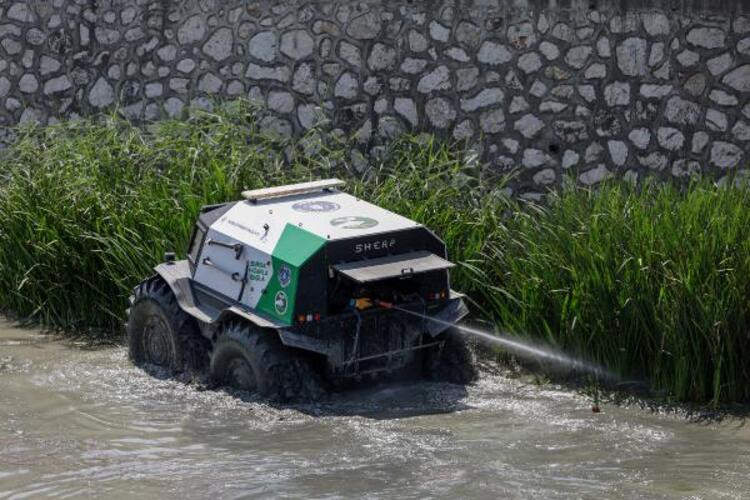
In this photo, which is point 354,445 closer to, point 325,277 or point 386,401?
point 386,401

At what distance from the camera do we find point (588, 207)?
10.7 m

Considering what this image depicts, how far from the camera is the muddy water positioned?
8.03 metres

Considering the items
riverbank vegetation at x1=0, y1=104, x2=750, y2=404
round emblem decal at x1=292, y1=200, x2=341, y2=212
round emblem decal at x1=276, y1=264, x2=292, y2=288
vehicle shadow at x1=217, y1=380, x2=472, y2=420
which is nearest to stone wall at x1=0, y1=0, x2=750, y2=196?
riverbank vegetation at x1=0, y1=104, x2=750, y2=404

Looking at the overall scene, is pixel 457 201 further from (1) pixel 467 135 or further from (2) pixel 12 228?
(2) pixel 12 228

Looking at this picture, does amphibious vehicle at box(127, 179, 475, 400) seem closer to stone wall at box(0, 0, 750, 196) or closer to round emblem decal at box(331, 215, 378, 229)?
round emblem decal at box(331, 215, 378, 229)

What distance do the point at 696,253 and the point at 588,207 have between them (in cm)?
128

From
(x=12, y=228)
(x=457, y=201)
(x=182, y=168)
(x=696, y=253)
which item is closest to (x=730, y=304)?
(x=696, y=253)

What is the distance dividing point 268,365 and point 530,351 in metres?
1.87

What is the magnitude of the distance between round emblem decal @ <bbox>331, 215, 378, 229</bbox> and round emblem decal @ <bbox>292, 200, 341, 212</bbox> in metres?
0.18

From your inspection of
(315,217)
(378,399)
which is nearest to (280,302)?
(315,217)

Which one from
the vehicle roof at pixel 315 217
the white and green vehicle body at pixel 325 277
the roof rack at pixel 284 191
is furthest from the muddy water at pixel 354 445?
the roof rack at pixel 284 191

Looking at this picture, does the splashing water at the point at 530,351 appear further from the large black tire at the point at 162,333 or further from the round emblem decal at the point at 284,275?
the large black tire at the point at 162,333

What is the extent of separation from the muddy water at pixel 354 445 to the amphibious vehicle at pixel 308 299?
0.20 m

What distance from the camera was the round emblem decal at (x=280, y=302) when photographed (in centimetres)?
916
